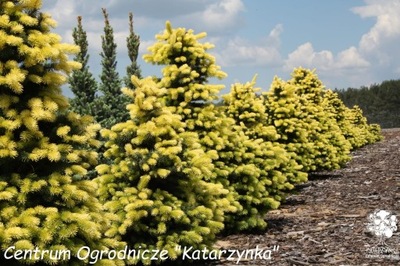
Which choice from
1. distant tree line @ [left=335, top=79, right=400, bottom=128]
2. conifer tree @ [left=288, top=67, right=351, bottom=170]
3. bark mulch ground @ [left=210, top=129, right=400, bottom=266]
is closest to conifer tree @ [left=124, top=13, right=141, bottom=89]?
conifer tree @ [left=288, top=67, right=351, bottom=170]

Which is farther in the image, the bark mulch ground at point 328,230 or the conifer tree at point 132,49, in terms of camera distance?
the conifer tree at point 132,49

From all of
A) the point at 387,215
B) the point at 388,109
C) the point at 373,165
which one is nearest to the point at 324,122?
the point at 373,165

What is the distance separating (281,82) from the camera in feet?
48.4

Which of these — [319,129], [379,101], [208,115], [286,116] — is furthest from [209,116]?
[379,101]

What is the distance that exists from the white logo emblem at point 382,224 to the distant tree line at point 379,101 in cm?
4832

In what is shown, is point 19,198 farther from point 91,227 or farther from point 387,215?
point 387,215

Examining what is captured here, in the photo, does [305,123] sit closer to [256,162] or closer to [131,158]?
[256,162]

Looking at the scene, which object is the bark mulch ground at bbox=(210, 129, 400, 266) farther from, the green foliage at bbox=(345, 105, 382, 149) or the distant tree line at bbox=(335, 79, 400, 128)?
the distant tree line at bbox=(335, 79, 400, 128)

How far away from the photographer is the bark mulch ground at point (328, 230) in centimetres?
814

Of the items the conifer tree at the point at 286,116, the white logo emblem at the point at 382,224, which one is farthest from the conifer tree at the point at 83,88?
the white logo emblem at the point at 382,224

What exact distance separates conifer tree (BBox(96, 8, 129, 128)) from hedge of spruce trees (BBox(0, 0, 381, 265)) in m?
8.34

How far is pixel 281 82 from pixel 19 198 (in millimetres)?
10356

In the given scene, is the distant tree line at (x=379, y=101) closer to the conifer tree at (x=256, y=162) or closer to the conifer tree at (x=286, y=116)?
the conifer tree at (x=286, y=116)

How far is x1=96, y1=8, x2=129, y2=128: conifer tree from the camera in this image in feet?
63.6
